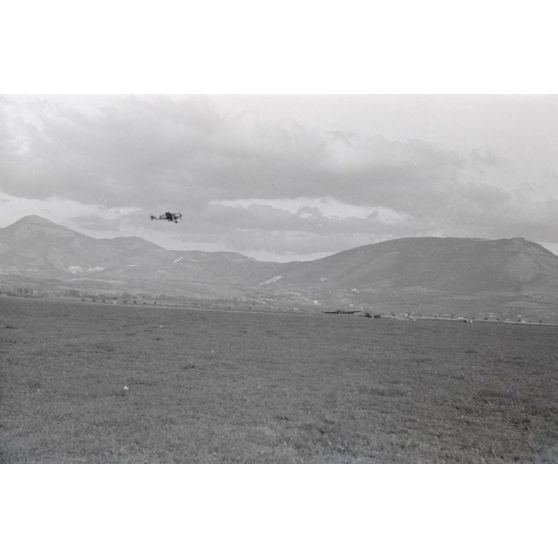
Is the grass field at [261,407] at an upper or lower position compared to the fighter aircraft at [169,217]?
lower

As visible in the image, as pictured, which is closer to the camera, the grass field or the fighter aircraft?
the grass field

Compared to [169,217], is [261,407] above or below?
below

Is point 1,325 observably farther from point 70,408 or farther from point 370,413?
point 370,413

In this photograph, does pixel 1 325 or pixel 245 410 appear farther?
pixel 1 325

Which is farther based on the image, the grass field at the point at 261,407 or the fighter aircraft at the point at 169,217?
the fighter aircraft at the point at 169,217

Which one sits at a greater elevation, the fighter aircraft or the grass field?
the fighter aircraft

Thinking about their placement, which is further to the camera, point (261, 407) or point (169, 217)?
point (169, 217)

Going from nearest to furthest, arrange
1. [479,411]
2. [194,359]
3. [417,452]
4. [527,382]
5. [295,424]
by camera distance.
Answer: [417,452], [295,424], [479,411], [527,382], [194,359]

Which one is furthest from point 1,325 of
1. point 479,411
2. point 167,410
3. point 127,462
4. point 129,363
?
point 479,411
